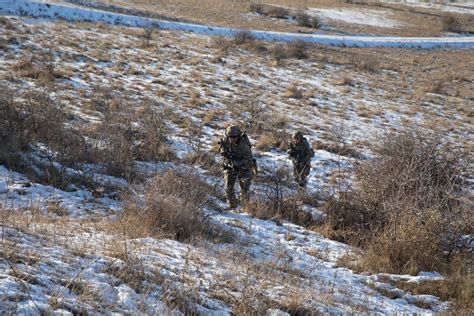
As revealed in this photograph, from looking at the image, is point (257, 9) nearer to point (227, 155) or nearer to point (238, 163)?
point (227, 155)

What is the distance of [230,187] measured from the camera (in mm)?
7457

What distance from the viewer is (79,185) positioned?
6.59 meters

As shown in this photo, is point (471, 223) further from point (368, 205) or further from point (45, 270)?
point (45, 270)

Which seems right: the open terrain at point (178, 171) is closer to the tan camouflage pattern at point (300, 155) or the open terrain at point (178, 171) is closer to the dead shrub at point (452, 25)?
the tan camouflage pattern at point (300, 155)

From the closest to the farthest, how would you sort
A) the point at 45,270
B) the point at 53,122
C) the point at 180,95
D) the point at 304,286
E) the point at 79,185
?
the point at 45,270, the point at 304,286, the point at 79,185, the point at 53,122, the point at 180,95

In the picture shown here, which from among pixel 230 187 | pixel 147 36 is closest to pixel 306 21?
pixel 147 36

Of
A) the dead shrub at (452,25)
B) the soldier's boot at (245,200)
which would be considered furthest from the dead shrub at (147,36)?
the dead shrub at (452,25)

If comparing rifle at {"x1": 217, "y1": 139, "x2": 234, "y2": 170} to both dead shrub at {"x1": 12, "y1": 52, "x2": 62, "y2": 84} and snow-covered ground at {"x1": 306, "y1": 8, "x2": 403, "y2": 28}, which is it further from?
snow-covered ground at {"x1": 306, "y1": 8, "x2": 403, "y2": 28}

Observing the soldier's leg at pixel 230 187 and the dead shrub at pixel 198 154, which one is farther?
the dead shrub at pixel 198 154

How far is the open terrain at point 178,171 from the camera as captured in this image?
362 centimetres

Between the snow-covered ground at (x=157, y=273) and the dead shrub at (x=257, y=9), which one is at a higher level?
the dead shrub at (x=257, y=9)

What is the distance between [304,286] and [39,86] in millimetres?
9392

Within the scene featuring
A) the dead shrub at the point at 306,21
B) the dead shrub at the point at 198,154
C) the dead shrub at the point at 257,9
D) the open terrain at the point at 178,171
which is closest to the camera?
the open terrain at the point at 178,171

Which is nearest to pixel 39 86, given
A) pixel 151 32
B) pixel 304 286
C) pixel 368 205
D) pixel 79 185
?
pixel 79 185
